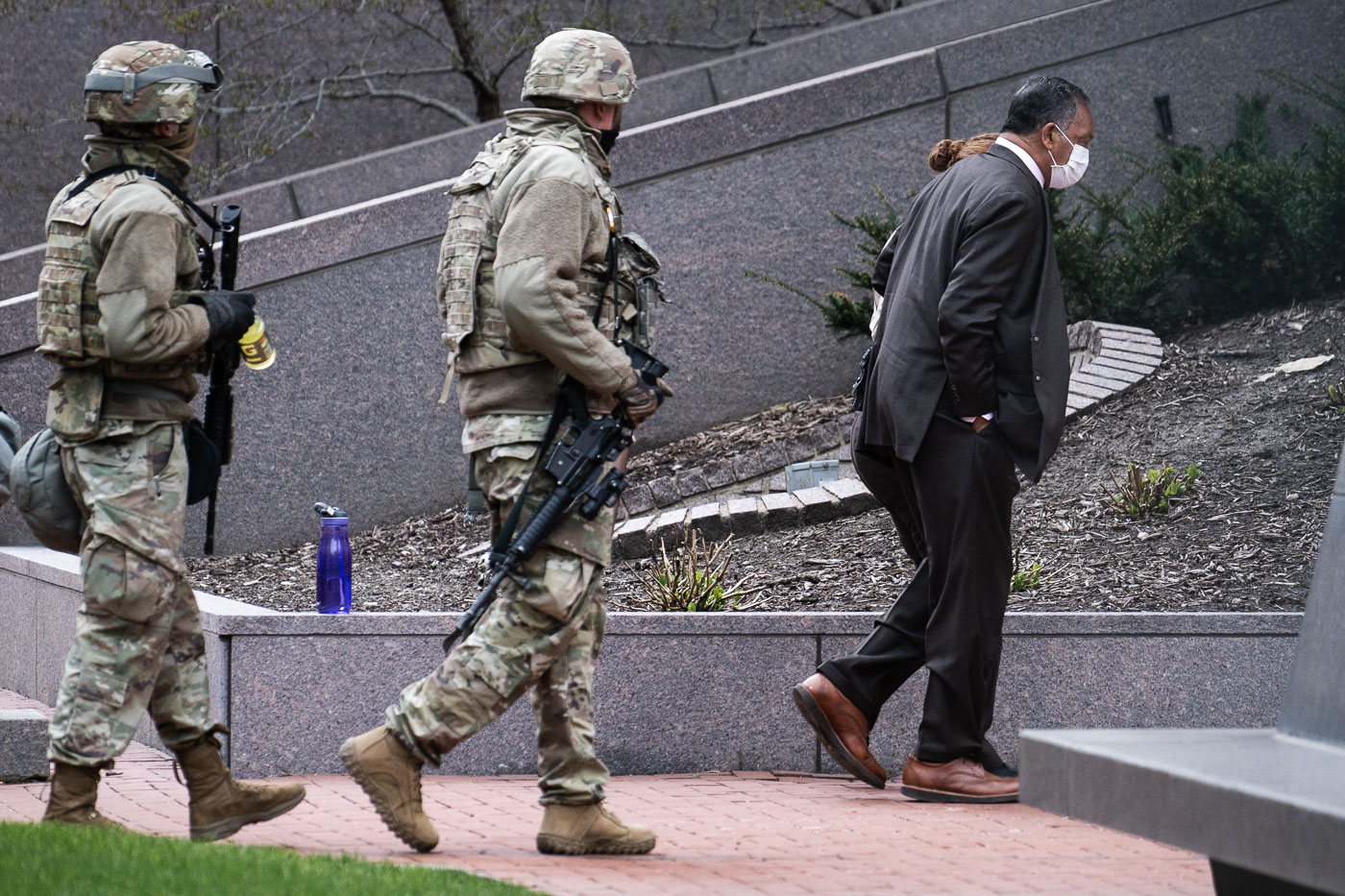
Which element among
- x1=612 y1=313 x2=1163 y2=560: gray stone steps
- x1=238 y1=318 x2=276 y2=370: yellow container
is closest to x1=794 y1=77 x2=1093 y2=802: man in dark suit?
x1=612 y1=313 x2=1163 y2=560: gray stone steps

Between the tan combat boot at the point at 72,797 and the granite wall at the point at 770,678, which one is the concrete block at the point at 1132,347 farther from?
the tan combat boot at the point at 72,797

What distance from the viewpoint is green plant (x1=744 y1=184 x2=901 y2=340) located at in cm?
936

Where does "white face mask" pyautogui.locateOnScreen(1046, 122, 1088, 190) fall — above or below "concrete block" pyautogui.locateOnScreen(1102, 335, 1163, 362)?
above

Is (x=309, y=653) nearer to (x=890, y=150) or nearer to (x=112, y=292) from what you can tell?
(x=112, y=292)

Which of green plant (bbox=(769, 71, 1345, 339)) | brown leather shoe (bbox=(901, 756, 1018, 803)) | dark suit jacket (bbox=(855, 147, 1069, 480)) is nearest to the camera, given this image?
dark suit jacket (bbox=(855, 147, 1069, 480))

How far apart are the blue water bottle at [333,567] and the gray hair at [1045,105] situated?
2.86 metres

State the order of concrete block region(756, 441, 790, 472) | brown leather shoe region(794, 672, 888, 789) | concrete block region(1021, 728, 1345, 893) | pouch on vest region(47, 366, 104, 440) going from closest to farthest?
concrete block region(1021, 728, 1345, 893) < pouch on vest region(47, 366, 104, 440) < brown leather shoe region(794, 672, 888, 789) < concrete block region(756, 441, 790, 472)

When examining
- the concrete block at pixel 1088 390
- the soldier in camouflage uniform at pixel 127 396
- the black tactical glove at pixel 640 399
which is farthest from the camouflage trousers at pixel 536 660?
the concrete block at pixel 1088 390

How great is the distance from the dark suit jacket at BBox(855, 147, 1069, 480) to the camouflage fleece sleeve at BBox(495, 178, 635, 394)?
1.31 meters

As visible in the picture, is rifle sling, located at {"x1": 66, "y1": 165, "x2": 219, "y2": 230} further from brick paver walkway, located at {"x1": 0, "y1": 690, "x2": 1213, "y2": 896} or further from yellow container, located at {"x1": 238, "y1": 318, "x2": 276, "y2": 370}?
brick paver walkway, located at {"x1": 0, "y1": 690, "x2": 1213, "y2": 896}

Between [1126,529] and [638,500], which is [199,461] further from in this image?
[1126,529]

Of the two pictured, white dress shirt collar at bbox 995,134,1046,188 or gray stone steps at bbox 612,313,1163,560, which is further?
gray stone steps at bbox 612,313,1163,560

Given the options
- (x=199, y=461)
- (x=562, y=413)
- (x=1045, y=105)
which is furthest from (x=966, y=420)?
(x=199, y=461)

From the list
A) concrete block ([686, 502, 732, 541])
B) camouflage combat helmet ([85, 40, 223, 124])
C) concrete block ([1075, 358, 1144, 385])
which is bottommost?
concrete block ([686, 502, 732, 541])
